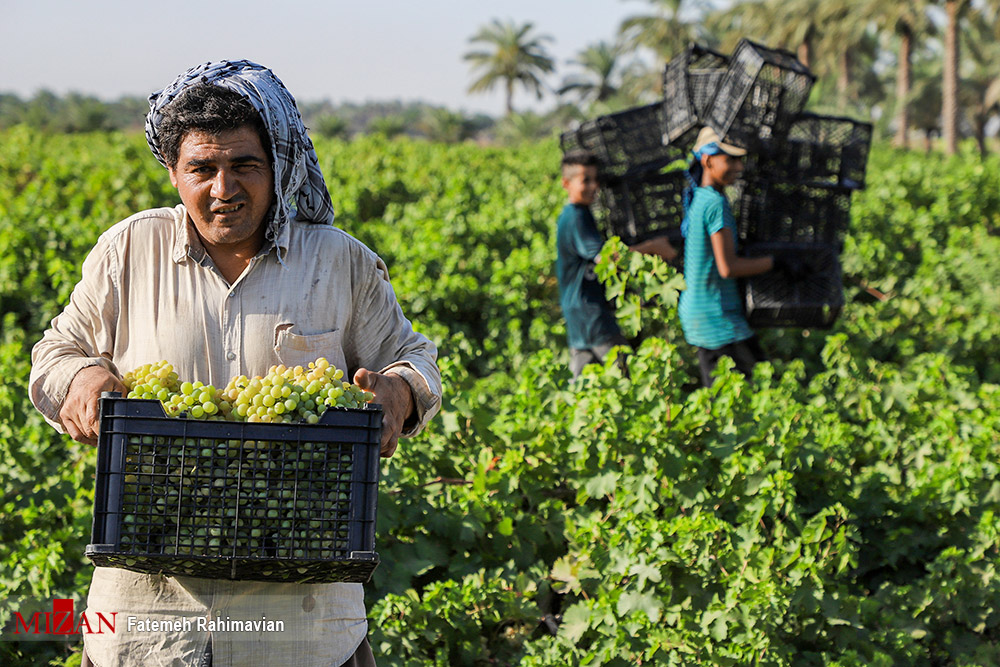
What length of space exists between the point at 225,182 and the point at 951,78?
25.6 m

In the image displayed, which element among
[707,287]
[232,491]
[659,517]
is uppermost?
[707,287]

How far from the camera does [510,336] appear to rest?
639cm

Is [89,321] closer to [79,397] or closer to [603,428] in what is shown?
[79,397]

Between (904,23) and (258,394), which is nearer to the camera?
(258,394)

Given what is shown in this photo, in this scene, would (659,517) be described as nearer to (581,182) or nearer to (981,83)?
(581,182)

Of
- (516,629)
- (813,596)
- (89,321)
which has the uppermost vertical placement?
(89,321)

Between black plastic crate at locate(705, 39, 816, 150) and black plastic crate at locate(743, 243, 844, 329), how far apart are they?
1.99ft

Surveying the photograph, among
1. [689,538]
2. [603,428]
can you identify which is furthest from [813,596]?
[603,428]

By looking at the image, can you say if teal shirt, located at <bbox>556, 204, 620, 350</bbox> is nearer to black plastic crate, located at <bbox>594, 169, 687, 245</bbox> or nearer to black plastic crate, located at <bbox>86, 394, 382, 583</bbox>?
black plastic crate, located at <bbox>594, 169, 687, 245</bbox>

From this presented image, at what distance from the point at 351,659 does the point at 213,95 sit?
1128mm

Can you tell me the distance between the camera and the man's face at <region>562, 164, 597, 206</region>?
481 centimetres

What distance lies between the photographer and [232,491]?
5.21ft

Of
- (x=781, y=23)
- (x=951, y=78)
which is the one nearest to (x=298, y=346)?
(x=951, y=78)

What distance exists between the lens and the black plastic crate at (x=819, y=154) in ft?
16.9
